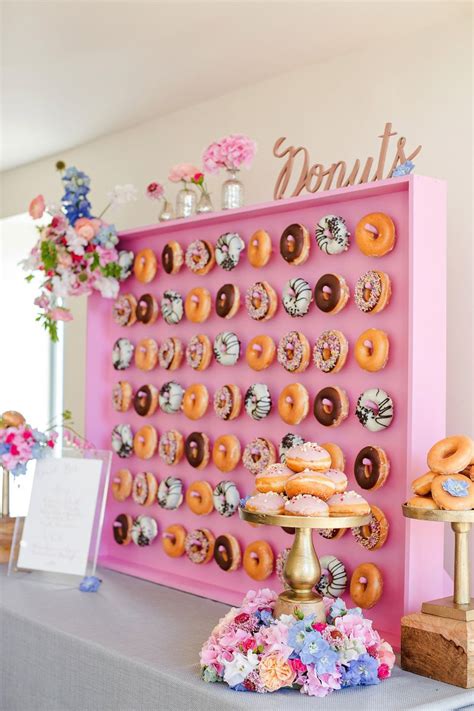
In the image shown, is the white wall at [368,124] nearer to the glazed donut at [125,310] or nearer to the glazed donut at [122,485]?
the glazed donut at [125,310]

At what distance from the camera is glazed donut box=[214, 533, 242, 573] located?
267cm

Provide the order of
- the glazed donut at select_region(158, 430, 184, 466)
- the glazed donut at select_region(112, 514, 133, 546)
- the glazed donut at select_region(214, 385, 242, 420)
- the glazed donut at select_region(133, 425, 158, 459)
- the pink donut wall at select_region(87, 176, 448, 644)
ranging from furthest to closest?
the glazed donut at select_region(112, 514, 133, 546)
the glazed donut at select_region(133, 425, 158, 459)
the glazed donut at select_region(158, 430, 184, 466)
the glazed donut at select_region(214, 385, 242, 420)
the pink donut wall at select_region(87, 176, 448, 644)

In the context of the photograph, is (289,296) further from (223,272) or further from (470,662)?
(470,662)

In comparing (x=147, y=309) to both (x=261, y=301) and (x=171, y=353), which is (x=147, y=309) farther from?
(x=261, y=301)

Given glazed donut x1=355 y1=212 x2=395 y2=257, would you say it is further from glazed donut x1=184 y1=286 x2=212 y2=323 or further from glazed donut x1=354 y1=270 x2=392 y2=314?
glazed donut x1=184 y1=286 x2=212 y2=323

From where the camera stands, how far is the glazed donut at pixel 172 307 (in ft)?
9.62

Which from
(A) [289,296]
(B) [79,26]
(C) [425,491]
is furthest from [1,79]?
(C) [425,491]

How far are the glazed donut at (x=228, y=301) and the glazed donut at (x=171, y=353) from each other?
23 centimetres

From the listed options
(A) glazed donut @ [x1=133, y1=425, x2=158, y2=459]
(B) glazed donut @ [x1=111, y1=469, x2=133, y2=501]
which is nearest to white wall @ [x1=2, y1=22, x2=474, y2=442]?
(A) glazed donut @ [x1=133, y1=425, x2=158, y2=459]

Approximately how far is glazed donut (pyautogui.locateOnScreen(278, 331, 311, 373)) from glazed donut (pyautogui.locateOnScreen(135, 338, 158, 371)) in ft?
2.06

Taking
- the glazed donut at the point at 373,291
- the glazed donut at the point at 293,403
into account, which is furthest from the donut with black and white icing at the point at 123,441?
the glazed donut at the point at 373,291

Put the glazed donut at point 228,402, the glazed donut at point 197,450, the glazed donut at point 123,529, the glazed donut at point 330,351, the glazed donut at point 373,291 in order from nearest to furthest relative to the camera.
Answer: the glazed donut at point 373,291 < the glazed donut at point 330,351 < the glazed donut at point 228,402 < the glazed donut at point 197,450 < the glazed donut at point 123,529

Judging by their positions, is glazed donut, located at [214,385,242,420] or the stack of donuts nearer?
the stack of donuts

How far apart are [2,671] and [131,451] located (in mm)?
859
